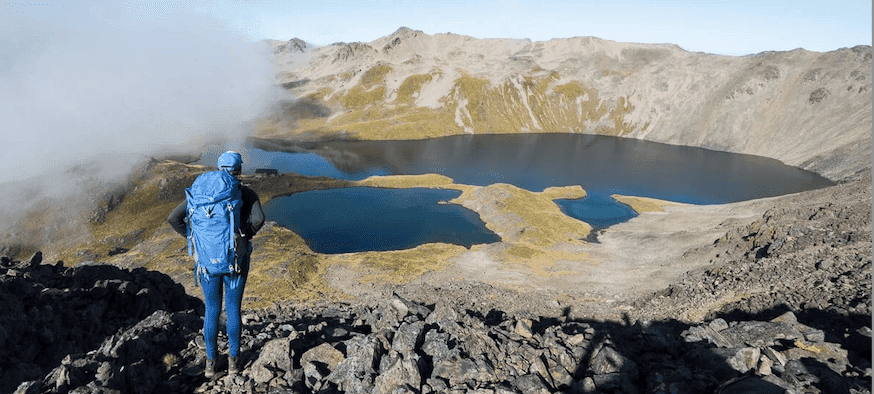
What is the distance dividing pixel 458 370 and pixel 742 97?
672ft

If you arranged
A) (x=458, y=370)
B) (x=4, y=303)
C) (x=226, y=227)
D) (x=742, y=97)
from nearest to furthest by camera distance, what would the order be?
(x=226, y=227), (x=458, y=370), (x=4, y=303), (x=742, y=97)

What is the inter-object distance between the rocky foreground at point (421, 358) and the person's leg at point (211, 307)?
2.53 feet

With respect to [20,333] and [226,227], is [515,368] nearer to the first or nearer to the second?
[226,227]

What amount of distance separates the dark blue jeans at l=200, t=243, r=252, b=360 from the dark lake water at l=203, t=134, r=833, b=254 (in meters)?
59.4

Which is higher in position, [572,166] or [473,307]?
[572,166]

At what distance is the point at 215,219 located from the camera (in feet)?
24.0

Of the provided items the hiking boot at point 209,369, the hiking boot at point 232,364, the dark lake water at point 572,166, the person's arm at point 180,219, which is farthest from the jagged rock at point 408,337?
the dark lake water at point 572,166

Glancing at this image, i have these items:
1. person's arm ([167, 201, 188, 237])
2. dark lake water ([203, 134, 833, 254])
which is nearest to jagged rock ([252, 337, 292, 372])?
person's arm ([167, 201, 188, 237])

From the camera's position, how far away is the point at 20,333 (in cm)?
1150

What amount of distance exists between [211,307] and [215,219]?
191 centimetres

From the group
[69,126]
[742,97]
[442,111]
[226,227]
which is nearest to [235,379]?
[226,227]

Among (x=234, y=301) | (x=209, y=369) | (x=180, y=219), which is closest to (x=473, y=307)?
(x=209, y=369)

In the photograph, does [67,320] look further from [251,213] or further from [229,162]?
[229,162]

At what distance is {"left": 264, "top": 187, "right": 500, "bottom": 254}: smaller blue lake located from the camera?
5962 centimetres
